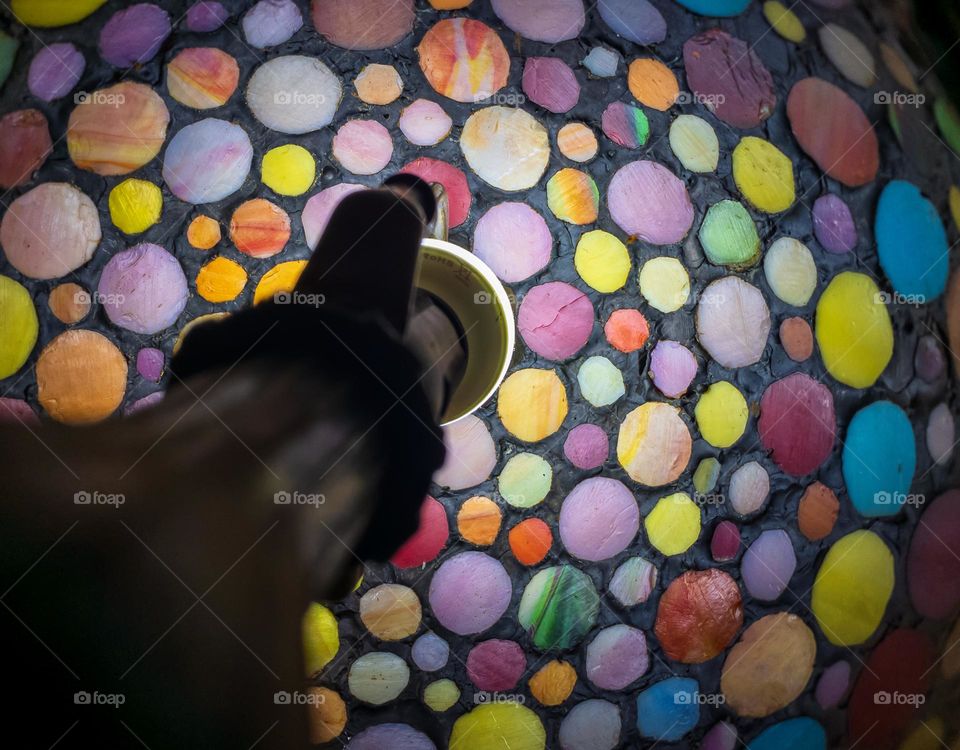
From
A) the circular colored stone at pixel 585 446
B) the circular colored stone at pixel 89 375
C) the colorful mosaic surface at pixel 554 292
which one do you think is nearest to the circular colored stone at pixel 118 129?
the colorful mosaic surface at pixel 554 292

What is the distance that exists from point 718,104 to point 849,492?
10.9 inches

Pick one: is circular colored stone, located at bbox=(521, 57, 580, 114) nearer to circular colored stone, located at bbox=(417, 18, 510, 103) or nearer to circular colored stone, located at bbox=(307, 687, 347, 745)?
circular colored stone, located at bbox=(417, 18, 510, 103)

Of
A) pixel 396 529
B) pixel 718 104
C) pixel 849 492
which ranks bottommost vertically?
pixel 396 529

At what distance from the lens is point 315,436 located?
0.44 m

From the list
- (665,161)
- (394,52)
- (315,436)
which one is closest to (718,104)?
(665,161)

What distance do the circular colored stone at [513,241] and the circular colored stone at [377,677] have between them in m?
0.25

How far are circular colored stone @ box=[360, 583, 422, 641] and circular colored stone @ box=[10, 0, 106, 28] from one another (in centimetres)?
41

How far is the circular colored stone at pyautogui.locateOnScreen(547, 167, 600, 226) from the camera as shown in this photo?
518 mm

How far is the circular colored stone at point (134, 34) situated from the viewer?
0.52 metres

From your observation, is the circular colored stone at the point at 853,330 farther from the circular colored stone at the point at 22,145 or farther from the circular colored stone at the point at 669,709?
the circular colored stone at the point at 22,145

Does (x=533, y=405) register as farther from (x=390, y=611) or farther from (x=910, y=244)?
(x=910, y=244)

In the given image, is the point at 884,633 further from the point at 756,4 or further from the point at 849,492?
the point at 756,4

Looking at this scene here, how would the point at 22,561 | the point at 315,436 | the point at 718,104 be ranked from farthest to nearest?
the point at 718,104, the point at 315,436, the point at 22,561

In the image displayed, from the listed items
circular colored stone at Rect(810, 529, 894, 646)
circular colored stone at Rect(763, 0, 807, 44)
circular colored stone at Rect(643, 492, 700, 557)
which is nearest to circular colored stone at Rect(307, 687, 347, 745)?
circular colored stone at Rect(643, 492, 700, 557)
